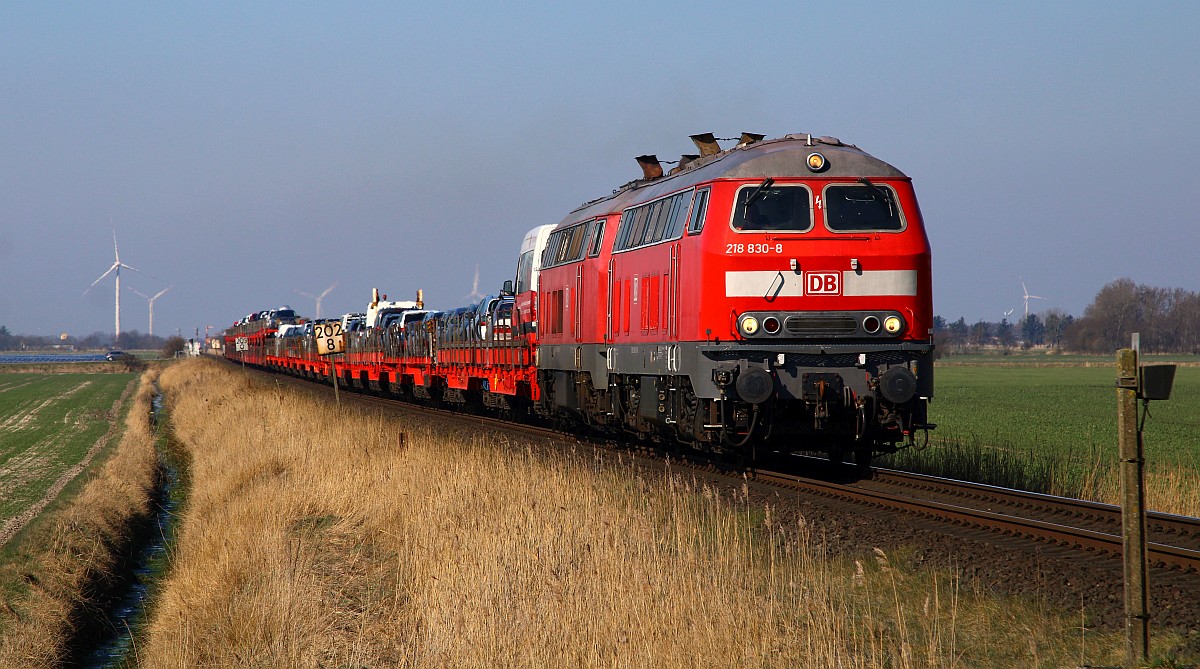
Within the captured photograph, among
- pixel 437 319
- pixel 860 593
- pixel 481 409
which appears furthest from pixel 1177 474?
pixel 437 319

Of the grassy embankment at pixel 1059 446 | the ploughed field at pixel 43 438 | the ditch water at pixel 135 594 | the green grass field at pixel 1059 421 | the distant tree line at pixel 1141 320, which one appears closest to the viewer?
the ditch water at pixel 135 594

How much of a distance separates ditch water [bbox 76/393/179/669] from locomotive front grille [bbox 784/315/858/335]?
8.49 m

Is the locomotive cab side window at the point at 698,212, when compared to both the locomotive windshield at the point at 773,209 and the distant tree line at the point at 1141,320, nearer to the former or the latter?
the locomotive windshield at the point at 773,209

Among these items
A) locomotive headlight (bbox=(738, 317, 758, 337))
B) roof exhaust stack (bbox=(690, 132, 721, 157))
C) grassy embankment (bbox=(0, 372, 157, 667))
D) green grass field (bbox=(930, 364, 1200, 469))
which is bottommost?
grassy embankment (bbox=(0, 372, 157, 667))

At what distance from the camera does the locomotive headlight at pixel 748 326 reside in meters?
14.8

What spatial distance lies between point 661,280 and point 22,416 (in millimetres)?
50539

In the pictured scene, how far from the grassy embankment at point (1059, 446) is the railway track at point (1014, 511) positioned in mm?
1803

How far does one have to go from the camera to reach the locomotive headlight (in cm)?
1480

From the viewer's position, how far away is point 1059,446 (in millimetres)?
25375

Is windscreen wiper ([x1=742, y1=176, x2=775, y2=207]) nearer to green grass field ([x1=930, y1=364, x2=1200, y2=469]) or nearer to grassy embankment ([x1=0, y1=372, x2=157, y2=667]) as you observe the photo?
green grass field ([x1=930, y1=364, x2=1200, y2=469])

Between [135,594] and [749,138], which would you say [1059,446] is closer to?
[749,138]

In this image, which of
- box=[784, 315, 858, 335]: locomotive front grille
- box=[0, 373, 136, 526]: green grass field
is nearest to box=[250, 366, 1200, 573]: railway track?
box=[784, 315, 858, 335]: locomotive front grille

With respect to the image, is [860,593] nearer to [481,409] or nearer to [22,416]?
[481,409]

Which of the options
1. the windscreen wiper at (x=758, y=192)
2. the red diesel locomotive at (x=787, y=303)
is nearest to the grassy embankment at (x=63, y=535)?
the red diesel locomotive at (x=787, y=303)
